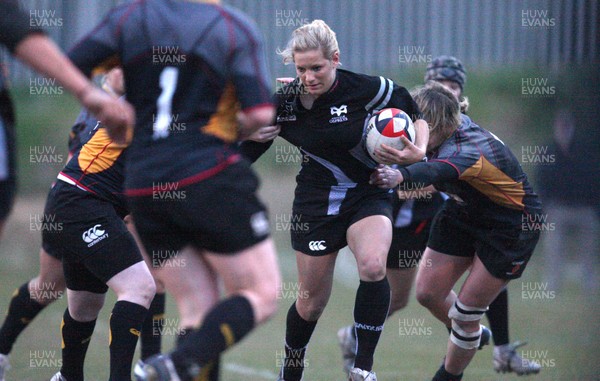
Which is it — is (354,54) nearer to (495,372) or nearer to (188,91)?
(495,372)

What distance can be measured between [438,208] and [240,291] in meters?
3.40

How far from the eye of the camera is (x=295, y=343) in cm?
532

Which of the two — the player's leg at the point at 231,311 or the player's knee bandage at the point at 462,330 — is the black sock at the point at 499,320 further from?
the player's leg at the point at 231,311

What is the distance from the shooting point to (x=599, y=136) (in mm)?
12648

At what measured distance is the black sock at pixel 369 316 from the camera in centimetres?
487

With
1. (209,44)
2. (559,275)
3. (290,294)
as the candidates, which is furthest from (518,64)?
(209,44)

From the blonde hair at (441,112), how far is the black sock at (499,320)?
1.46m

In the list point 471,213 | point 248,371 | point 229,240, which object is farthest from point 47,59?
point 248,371

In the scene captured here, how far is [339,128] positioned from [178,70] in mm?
1967

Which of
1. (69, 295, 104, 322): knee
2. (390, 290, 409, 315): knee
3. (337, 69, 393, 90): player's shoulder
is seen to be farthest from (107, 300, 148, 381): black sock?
(390, 290, 409, 315): knee

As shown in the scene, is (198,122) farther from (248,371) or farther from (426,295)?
(248,371)

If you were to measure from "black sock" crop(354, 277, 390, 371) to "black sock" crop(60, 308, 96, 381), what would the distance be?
156cm

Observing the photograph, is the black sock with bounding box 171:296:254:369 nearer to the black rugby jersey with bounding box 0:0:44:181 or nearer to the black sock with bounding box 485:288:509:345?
the black rugby jersey with bounding box 0:0:44:181

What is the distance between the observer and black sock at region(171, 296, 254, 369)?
10.3 ft
